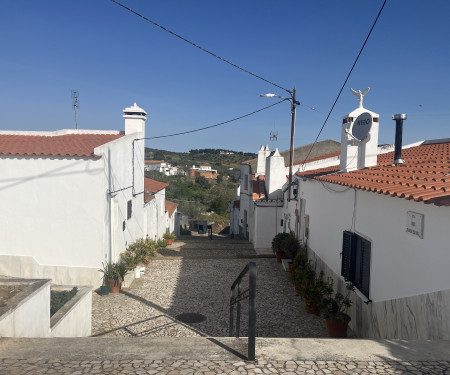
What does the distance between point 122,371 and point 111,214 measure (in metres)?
7.90

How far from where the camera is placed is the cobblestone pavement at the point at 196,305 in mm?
8031

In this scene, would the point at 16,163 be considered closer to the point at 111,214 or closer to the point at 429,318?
the point at 111,214

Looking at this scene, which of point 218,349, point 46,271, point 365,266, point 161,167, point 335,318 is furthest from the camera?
point 161,167

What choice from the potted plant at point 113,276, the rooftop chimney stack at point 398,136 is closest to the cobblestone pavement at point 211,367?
the rooftop chimney stack at point 398,136

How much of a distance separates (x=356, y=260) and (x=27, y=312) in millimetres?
6249

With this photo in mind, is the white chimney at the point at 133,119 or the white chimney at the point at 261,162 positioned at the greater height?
the white chimney at the point at 133,119

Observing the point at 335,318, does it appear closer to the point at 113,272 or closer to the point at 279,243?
the point at 113,272

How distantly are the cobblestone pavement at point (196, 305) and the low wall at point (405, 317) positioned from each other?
1110 mm

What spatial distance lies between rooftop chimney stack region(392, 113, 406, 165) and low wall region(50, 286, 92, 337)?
26.6ft

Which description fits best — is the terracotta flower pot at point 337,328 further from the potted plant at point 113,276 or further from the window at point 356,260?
the potted plant at point 113,276

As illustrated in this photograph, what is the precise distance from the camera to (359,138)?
32.0 ft

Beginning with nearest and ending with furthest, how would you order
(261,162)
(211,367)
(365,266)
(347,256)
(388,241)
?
(211,367) < (388,241) < (365,266) < (347,256) < (261,162)

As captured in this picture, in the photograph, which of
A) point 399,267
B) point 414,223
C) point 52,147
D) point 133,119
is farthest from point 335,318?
point 133,119

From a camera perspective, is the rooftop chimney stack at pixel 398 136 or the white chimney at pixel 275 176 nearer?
the rooftop chimney stack at pixel 398 136
